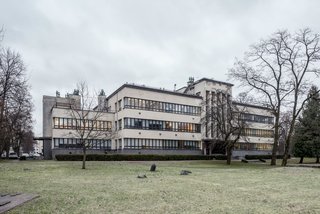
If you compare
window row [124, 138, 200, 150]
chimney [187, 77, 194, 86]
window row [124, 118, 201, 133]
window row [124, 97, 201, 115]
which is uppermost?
chimney [187, 77, 194, 86]

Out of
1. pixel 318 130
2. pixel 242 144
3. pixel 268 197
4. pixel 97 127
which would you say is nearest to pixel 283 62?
pixel 318 130

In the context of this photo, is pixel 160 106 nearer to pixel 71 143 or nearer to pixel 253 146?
pixel 71 143

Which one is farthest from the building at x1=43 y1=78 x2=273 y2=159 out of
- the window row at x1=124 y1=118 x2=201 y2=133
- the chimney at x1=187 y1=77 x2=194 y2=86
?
the chimney at x1=187 y1=77 x2=194 y2=86

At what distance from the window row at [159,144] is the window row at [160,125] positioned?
2320 mm

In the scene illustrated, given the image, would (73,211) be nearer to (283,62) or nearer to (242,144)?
(283,62)

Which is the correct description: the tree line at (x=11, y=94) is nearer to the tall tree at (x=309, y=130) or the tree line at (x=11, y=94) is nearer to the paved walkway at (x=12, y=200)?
the paved walkway at (x=12, y=200)

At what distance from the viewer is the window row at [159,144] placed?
56125 mm

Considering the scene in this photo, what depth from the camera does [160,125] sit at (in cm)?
6012

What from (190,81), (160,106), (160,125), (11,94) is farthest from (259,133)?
(11,94)

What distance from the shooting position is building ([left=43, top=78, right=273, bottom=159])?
5350cm

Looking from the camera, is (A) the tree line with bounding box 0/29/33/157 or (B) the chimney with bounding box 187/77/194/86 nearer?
(A) the tree line with bounding box 0/29/33/157

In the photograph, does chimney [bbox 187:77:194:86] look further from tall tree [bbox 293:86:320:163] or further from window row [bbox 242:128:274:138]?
tall tree [bbox 293:86:320:163]

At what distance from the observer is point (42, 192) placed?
13.6 m

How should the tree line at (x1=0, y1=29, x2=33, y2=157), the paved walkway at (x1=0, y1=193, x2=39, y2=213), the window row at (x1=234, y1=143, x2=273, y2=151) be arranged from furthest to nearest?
the window row at (x1=234, y1=143, x2=273, y2=151)
the tree line at (x1=0, y1=29, x2=33, y2=157)
the paved walkway at (x1=0, y1=193, x2=39, y2=213)
